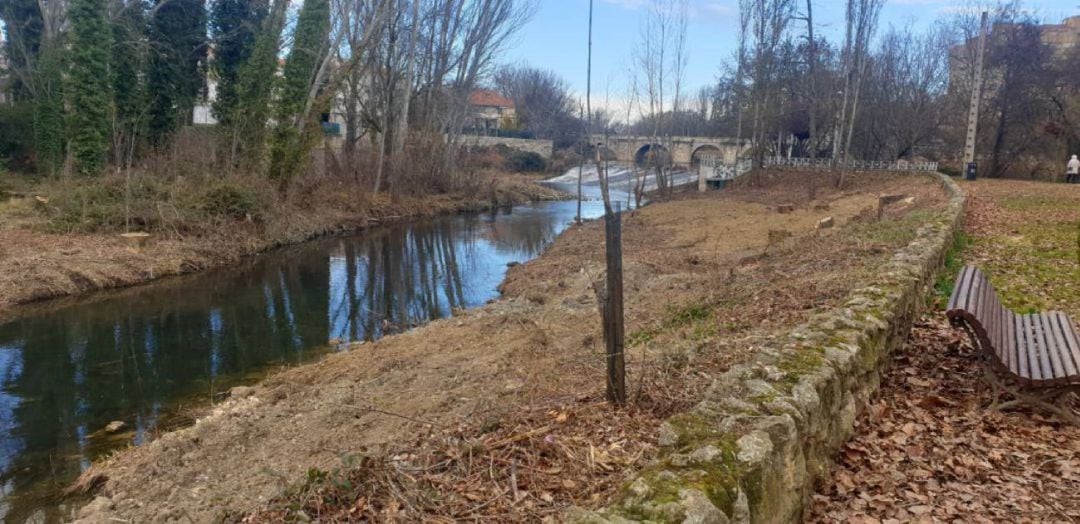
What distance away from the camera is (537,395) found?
504cm

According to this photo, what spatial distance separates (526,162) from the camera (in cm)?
6331

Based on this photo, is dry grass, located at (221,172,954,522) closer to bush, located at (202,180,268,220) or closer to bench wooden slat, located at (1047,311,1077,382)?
bench wooden slat, located at (1047,311,1077,382)

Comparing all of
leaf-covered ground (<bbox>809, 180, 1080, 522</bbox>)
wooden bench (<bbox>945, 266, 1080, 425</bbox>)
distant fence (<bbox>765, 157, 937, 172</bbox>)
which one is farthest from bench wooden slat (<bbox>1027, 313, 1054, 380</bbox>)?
distant fence (<bbox>765, 157, 937, 172</bbox>)

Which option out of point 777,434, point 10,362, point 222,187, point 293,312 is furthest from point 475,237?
point 777,434

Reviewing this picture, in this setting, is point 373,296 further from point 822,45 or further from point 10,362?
point 822,45

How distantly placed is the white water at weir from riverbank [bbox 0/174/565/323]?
25694 millimetres

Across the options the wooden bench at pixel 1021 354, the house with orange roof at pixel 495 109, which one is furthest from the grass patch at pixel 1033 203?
the house with orange roof at pixel 495 109

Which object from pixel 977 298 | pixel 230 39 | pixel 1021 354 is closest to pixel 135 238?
pixel 230 39

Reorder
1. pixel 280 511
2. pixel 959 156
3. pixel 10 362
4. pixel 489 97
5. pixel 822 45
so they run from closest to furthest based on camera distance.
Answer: pixel 280 511
pixel 10 362
pixel 959 156
pixel 822 45
pixel 489 97

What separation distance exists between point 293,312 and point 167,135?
15841mm

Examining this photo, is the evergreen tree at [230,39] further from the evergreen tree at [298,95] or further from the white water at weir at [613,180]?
the white water at weir at [613,180]

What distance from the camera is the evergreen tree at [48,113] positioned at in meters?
25.7

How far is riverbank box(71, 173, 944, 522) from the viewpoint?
354 centimetres

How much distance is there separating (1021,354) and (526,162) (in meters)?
59.5
